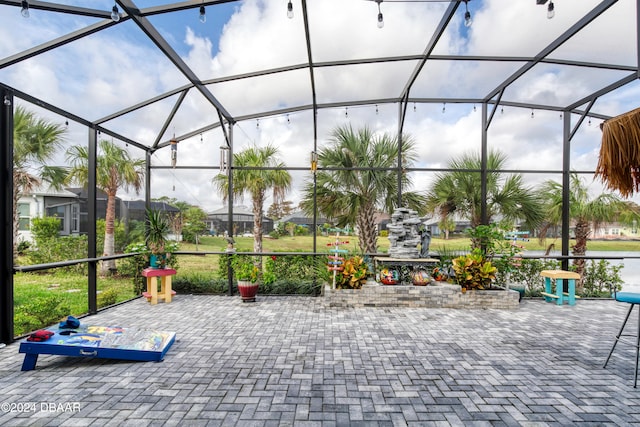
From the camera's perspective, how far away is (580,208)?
6.09 meters

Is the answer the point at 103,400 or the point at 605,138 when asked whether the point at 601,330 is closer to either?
the point at 605,138

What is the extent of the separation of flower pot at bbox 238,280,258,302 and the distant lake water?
208 inches

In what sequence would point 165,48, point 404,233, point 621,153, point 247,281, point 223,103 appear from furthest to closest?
point 404,233 → point 223,103 → point 247,281 → point 165,48 → point 621,153

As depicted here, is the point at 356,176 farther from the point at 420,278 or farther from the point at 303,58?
the point at 303,58

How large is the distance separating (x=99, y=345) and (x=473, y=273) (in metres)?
5.25

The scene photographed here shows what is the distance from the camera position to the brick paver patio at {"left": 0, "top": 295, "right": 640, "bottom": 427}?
6.97 feet

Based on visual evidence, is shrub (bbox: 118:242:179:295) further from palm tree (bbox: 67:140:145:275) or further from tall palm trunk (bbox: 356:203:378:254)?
tall palm trunk (bbox: 356:203:378:254)

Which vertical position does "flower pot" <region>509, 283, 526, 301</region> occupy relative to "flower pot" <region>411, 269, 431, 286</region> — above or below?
below

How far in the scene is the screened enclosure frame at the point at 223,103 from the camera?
10.3 ft

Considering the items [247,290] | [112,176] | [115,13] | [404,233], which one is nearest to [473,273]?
[404,233]

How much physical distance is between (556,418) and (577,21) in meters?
4.18

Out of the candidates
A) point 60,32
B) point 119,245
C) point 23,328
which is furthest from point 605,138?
point 119,245

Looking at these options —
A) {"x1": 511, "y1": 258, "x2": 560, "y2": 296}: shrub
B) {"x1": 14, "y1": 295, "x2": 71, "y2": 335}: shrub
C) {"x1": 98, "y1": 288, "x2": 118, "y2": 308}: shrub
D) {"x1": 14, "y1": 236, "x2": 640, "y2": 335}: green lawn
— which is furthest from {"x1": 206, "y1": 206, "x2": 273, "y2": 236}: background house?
{"x1": 511, "y1": 258, "x2": 560, "y2": 296}: shrub

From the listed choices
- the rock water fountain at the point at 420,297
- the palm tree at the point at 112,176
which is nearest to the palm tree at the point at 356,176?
the rock water fountain at the point at 420,297
